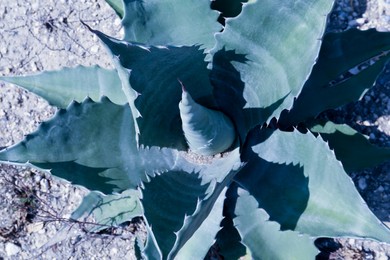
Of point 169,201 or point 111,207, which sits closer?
point 169,201

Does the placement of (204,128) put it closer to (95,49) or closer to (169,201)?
(169,201)

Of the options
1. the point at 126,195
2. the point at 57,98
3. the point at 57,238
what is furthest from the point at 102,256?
the point at 57,98

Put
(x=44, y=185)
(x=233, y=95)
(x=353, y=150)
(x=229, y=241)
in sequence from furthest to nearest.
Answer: (x=44, y=185) → (x=229, y=241) → (x=353, y=150) → (x=233, y=95)

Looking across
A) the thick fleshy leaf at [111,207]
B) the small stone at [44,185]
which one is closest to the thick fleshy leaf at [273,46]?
the thick fleshy leaf at [111,207]

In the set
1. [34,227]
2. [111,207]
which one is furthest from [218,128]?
[34,227]

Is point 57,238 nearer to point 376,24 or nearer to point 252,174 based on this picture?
point 252,174

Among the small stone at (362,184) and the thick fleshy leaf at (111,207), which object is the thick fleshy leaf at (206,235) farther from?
the small stone at (362,184)

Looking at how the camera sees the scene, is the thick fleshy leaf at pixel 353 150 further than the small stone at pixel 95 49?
No
